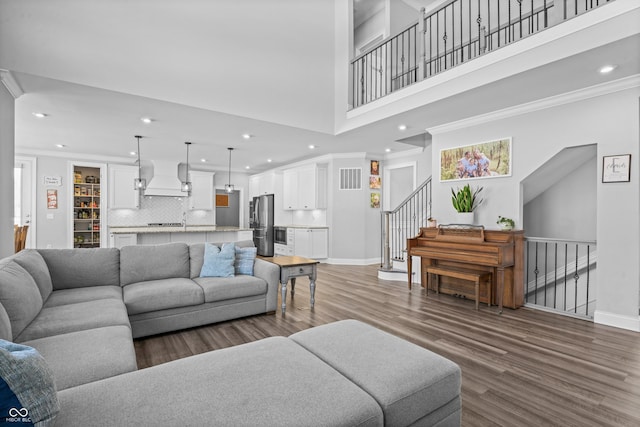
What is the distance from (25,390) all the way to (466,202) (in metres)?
4.81

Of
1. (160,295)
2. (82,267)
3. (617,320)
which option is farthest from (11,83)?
(617,320)

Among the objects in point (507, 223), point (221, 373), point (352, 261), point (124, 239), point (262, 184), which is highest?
point (262, 184)

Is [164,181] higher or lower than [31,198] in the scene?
higher

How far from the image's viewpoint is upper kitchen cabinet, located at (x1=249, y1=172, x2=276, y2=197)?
9328mm

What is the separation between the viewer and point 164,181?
8047 millimetres

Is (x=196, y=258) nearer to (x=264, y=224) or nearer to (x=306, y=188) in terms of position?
(x=306, y=188)

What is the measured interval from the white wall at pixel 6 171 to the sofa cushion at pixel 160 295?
1529 mm

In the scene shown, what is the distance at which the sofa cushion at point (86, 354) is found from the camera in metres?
1.55

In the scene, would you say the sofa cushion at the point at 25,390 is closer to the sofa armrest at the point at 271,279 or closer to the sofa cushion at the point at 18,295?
the sofa cushion at the point at 18,295

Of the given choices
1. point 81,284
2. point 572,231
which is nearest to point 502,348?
point 572,231

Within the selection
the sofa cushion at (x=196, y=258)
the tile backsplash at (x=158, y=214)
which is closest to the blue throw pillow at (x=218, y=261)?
the sofa cushion at (x=196, y=258)

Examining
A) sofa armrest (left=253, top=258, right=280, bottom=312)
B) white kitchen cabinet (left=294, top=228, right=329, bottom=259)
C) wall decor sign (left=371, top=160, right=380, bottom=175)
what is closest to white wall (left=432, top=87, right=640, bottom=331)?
sofa armrest (left=253, top=258, right=280, bottom=312)

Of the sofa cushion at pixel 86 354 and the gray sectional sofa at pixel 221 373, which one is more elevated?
the gray sectional sofa at pixel 221 373

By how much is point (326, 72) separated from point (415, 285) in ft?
13.0
